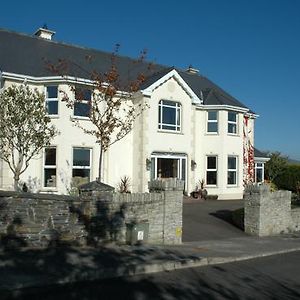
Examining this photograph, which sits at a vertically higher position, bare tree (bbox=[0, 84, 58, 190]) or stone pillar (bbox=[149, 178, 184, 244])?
bare tree (bbox=[0, 84, 58, 190])

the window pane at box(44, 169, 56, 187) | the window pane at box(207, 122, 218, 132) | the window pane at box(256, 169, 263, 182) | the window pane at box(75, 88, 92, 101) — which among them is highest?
the window pane at box(75, 88, 92, 101)

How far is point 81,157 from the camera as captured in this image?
2395 centimetres

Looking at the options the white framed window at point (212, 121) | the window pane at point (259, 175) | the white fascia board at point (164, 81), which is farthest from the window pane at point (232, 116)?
the window pane at point (259, 175)

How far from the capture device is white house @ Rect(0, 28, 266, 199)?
23.1 meters

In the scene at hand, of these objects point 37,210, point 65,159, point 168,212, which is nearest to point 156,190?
point 168,212

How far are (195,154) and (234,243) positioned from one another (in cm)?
1405

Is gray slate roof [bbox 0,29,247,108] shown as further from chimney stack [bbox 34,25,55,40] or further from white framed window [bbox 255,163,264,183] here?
white framed window [bbox 255,163,264,183]

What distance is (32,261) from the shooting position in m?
9.52

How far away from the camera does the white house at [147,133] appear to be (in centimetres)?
2311

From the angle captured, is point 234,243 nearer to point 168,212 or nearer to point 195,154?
point 168,212

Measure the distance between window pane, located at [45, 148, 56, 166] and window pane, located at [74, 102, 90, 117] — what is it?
2252 mm

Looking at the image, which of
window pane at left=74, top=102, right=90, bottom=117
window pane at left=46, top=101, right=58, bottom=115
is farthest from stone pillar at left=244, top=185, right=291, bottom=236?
window pane at left=46, top=101, right=58, bottom=115

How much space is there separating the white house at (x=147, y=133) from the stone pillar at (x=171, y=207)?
10379 mm

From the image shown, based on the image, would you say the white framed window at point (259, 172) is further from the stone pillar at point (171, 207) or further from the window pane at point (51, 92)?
the stone pillar at point (171, 207)
